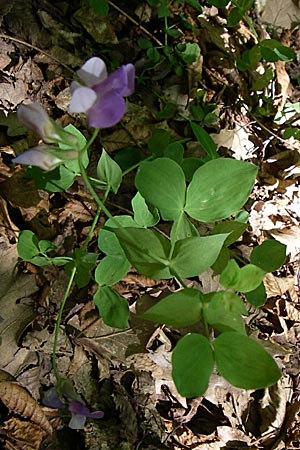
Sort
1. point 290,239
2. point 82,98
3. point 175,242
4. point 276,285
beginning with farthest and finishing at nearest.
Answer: point 290,239, point 276,285, point 175,242, point 82,98

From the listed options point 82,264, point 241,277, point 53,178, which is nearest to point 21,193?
point 53,178

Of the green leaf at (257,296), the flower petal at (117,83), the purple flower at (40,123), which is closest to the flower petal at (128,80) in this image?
the flower petal at (117,83)

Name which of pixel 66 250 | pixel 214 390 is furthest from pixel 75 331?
pixel 214 390

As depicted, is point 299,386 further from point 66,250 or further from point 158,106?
point 158,106

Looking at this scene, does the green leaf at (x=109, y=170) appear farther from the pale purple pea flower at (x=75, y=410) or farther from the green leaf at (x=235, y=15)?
the green leaf at (x=235, y=15)

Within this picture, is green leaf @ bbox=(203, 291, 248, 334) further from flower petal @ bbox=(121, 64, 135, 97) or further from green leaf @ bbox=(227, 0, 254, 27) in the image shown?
green leaf @ bbox=(227, 0, 254, 27)

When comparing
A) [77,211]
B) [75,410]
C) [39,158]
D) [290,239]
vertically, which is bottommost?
[290,239]

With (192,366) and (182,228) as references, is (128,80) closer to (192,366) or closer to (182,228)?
(182,228)
